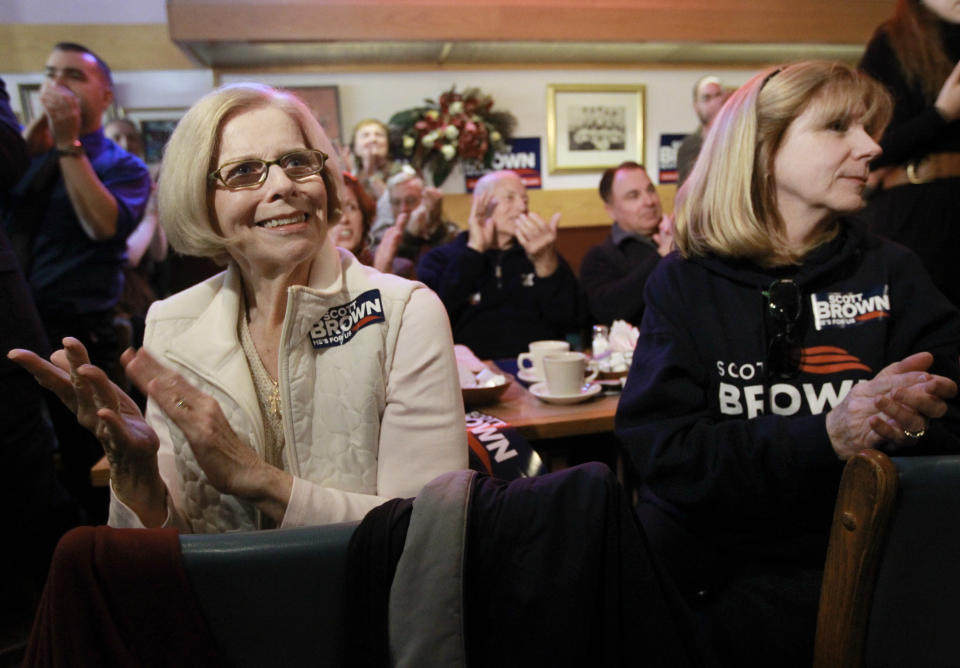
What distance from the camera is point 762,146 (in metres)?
1.29

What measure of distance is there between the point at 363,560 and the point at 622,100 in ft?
16.3

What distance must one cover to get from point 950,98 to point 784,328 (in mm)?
880

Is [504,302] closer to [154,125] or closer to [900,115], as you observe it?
[900,115]

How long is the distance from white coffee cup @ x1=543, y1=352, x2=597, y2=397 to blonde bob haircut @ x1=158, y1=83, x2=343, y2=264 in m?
0.78

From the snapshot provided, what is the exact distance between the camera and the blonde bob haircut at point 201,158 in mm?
1127

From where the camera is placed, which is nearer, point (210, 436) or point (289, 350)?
point (210, 436)

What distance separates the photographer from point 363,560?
630 mm

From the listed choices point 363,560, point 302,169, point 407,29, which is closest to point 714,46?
point 407,29

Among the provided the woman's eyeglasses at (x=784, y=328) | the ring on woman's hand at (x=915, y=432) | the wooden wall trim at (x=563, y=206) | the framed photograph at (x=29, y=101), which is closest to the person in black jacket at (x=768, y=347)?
the woman's eyeglasses at (x=784, y=328)

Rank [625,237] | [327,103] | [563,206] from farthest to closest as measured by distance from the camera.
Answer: [563,206] → [327,103] → [625,237]

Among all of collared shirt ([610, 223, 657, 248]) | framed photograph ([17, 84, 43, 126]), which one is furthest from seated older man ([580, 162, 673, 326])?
framed photograph ([17, 84, 43, 126])

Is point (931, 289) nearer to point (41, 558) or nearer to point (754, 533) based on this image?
point (754, 533)

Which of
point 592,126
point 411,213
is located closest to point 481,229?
point 411,213

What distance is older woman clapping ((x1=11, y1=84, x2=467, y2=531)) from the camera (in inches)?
43.6
